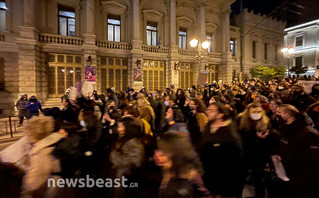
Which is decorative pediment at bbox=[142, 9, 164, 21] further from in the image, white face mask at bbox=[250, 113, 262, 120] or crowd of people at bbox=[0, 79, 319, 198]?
white face mask at bbox=[250, 113, 262, 120]

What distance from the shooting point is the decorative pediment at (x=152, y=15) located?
62.3 feet

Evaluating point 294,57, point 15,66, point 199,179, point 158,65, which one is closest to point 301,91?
point 199,179

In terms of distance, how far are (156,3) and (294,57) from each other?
114ft

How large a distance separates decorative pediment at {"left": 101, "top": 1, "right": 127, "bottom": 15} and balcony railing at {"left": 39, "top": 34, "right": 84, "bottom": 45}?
4291 mm

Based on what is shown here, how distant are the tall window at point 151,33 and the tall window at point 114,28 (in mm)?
3185

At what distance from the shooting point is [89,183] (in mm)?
3271

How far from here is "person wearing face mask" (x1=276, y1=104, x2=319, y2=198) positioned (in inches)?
105

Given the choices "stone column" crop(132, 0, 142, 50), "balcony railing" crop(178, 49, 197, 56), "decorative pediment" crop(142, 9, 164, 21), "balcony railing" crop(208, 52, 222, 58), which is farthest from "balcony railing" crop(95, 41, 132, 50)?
"balcony railing" crop(208, 52, 222, 58)

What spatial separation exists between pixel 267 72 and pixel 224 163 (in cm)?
2407

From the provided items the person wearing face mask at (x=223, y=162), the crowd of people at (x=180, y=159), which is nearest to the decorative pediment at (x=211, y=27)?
the crowd of people at (x=180, y=159)

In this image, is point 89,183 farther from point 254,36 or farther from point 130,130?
point 254,36

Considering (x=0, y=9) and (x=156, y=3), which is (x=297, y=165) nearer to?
(x=0, y=9)

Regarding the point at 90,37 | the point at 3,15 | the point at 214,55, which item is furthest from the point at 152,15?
the point at 3,15

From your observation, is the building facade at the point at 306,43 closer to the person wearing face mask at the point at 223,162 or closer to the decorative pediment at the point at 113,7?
the decorative pediment at the point at 113,7
